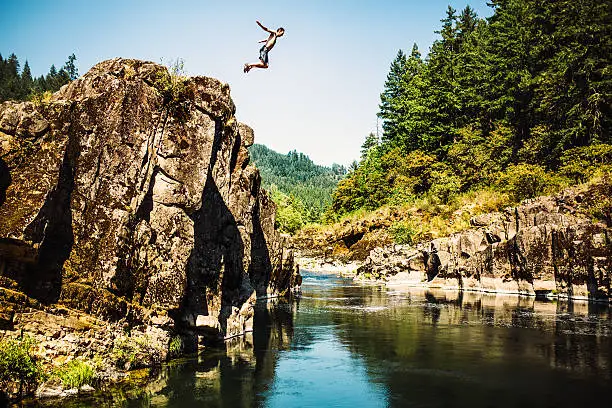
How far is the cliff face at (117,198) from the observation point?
17.1 meters

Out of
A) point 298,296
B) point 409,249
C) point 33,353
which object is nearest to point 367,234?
point 409,249

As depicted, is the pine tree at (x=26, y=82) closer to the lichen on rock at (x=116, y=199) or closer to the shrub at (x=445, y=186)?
the shrub at (x=445, y=186)

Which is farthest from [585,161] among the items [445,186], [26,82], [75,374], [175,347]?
[26,82]

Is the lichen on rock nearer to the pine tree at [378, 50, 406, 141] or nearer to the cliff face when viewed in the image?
the cliff face

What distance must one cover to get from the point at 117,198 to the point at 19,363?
22.1ft

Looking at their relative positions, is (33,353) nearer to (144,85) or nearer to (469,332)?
(144,85)

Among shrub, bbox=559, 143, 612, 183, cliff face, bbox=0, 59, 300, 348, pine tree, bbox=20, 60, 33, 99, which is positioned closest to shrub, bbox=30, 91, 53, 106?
cliff face, bbox=0, 59, 300, 348

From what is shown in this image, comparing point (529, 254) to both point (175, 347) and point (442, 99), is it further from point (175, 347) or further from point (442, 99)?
point (442, 99)

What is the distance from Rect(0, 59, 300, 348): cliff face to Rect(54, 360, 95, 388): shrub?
193cm

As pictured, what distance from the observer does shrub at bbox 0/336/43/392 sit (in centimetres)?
1518

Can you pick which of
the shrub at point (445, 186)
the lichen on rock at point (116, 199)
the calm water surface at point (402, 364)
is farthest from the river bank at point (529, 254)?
the lichen on rock at point (116, 199)

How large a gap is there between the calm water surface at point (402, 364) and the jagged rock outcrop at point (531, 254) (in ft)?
21.5

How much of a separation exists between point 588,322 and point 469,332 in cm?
845

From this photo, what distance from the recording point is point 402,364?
22391mm
